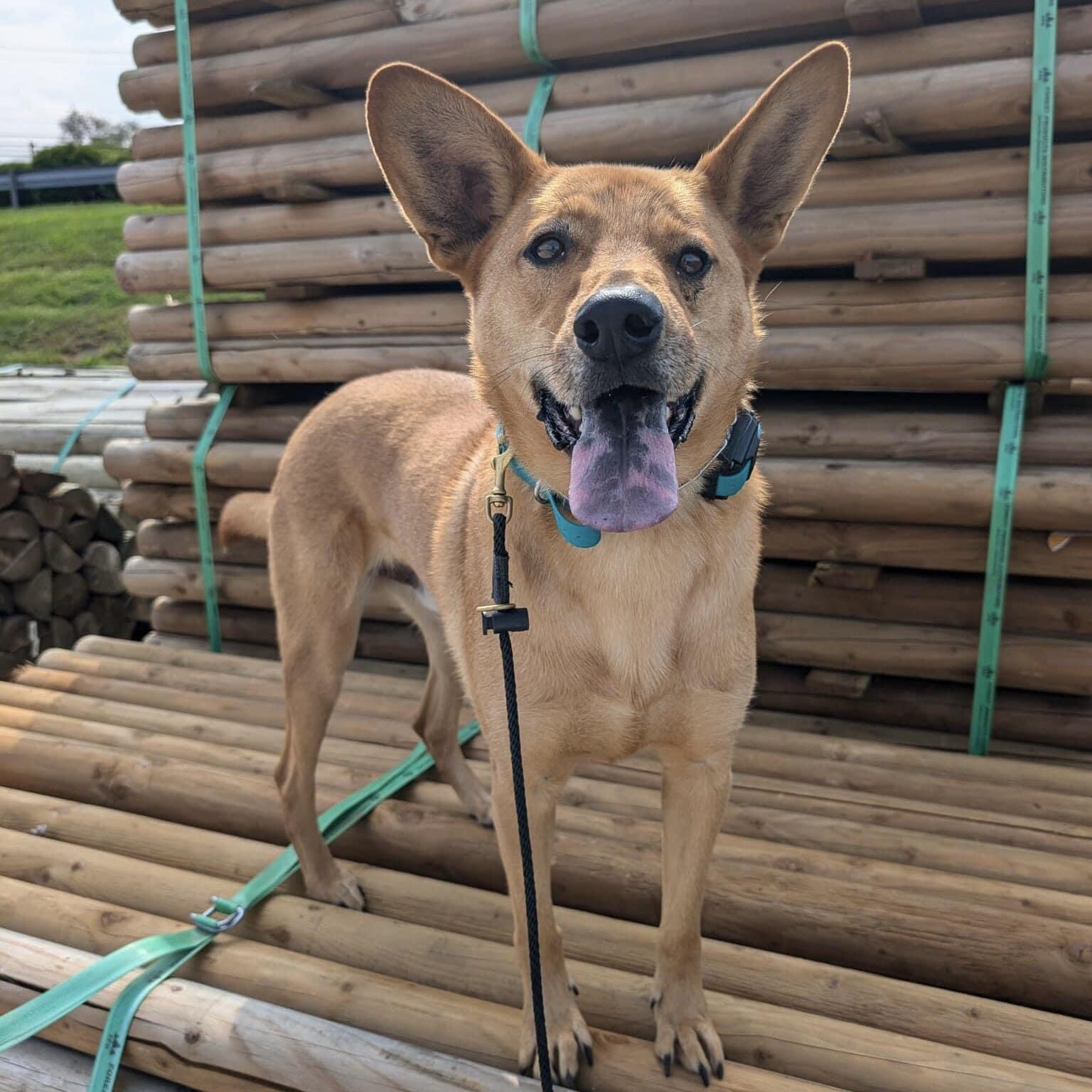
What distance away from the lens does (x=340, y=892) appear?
3049mm

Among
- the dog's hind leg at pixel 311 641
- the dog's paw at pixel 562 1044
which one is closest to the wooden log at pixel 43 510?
the dog's hind leg at pixel 311 641

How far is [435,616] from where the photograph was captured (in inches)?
136

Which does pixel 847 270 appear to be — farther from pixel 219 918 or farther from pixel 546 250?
pixel 219 918

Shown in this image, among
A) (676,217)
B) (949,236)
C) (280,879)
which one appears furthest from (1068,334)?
(280,879)

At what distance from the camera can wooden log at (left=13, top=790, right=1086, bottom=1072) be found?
231 cm

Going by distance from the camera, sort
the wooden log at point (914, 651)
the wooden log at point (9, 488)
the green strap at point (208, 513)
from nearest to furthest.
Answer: the wooden log at point (914, 651) → the green strap at point (208, 513) → the wooden log at point (9, 488)

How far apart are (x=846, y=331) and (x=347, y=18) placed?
294cm

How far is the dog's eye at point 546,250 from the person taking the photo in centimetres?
216

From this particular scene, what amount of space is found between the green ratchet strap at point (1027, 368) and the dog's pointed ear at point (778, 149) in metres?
1.70

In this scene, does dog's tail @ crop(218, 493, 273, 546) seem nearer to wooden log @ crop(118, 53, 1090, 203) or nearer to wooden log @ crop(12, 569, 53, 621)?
wooden log @ crop(118, 53, 1090, 203)

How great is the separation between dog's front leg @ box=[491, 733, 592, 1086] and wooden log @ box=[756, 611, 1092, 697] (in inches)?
85.5

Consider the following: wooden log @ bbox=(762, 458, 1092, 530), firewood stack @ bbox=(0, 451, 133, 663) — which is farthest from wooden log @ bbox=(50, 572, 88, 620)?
wooden log @ bbox=(762, 458, 1092, 530)

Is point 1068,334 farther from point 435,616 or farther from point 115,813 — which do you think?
point 115,813

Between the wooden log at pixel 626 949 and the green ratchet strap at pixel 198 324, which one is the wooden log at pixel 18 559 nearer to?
the green ratchet strap at pixel 198 324
